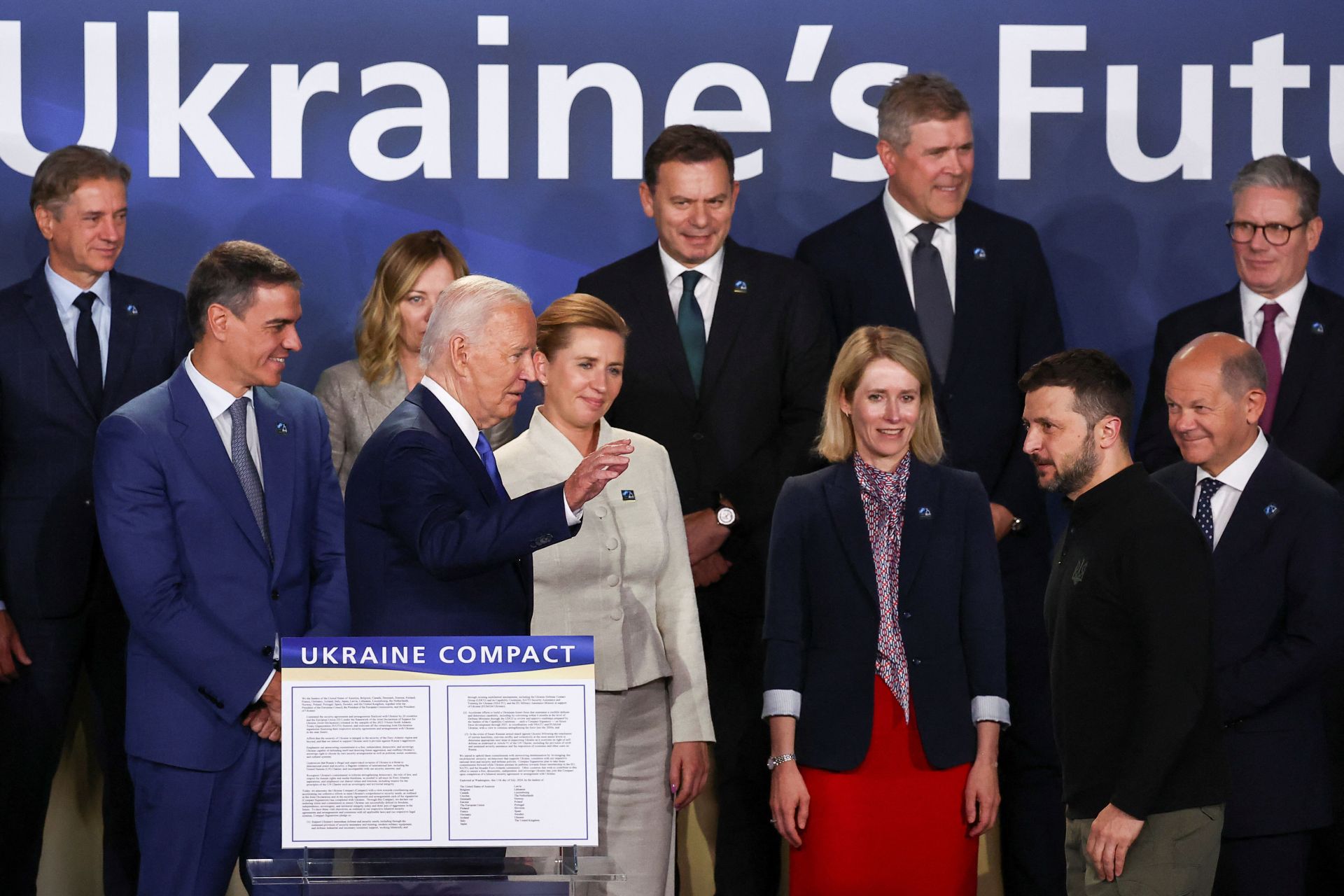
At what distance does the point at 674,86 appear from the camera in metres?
5.46

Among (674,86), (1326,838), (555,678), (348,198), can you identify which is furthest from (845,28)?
(555,678)

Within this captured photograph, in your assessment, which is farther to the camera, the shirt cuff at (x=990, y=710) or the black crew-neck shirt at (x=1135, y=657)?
the shirt cuff at (x=990, y=710)

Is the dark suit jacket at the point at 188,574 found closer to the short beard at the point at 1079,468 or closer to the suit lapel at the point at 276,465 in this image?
the suit lapel at the point at 276,465

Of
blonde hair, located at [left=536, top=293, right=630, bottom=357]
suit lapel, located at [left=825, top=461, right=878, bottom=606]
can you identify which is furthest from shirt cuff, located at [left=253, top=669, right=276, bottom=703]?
suit lapel, located at [left=825, top=461, right=878, bottom=606]

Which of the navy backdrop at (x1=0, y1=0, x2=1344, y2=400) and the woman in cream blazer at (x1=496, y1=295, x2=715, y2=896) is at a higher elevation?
the navy backdrop at (x1=0, y1=0, x2=1344, y2=400)

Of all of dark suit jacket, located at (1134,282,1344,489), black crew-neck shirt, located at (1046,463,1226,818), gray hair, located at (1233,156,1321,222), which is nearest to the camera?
black crew-neck shirt, located at (1046,463,1226,818)

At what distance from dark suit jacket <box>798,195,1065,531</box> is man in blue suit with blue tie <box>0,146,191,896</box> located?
200cm

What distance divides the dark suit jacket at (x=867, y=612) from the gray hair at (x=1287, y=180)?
1591mm

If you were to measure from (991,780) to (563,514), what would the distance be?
1628mm

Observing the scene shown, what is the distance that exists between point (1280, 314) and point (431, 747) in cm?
347

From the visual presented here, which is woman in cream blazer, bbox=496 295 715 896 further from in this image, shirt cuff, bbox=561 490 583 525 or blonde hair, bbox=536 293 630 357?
shirt cuff, bbox=561 490 583 525

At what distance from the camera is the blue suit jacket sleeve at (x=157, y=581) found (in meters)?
3.64

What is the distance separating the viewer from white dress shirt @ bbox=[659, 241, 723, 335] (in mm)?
4918

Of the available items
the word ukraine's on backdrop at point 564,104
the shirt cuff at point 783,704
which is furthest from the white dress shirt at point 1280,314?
the shirt cuff at point 783,704
